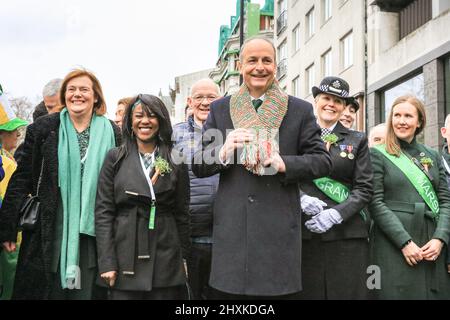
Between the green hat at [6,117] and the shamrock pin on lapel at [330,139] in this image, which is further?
the green hat at [6,117]

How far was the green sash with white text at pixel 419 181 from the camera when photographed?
4062 millimetres

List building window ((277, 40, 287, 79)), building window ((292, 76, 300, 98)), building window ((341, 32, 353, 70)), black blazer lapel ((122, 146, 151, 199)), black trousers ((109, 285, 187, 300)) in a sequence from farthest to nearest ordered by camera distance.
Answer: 1. building window ((277, 40, 287, 79))
2. building window ((292, 76, 300, 98))
3. building window ((341, 32, 353, 70))
4. black blazer lapel ((122, 146, 151, 199))
5. black trousers ((109, 285, 187, 300))

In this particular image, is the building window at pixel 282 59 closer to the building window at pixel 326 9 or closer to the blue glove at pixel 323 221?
the building window at pixel 326 9

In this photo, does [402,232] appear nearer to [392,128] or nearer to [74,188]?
[392,128]

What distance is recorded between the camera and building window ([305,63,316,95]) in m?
26.2

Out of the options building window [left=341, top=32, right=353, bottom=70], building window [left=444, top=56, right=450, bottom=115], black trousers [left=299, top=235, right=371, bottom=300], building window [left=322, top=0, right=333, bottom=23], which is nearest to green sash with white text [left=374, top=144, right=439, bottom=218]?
black trousers [left=299, top=235, right=371, bottom=300]

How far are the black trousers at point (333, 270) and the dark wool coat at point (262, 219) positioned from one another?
0.70 metres

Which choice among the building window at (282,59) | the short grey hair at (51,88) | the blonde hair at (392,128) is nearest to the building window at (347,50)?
the building window at (282,59)

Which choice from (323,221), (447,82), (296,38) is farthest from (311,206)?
(296,38)

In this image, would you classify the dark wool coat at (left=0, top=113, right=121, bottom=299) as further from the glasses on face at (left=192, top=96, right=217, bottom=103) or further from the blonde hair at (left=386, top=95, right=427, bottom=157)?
the blonde hair at (left=386, top=95, right=427, bottom=157)

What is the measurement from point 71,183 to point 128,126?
0.59 metres

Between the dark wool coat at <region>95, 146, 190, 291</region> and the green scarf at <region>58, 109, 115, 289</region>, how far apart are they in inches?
4.0

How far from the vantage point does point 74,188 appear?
11.7ft
